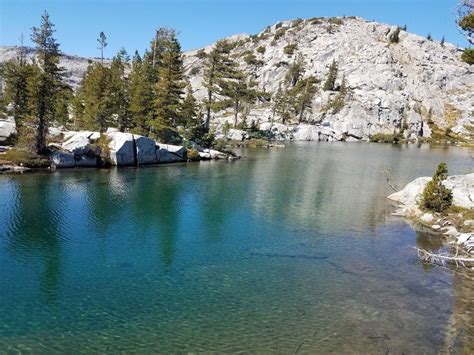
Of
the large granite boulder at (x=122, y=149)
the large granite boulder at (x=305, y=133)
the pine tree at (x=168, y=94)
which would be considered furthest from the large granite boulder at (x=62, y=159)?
the large granite boulder at (x=305, y=133)

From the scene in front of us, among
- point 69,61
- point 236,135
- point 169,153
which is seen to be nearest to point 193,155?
point 169,153

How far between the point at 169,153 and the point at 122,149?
9011 mm

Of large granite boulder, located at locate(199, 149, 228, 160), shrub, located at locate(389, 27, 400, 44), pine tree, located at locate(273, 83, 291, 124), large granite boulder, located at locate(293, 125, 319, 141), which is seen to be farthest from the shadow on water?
shrub, located at locate(389, 27, 400, 44)

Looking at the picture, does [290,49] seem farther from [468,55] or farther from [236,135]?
[468,55]

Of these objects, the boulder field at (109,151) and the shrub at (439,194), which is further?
the boulder field at (109,151)

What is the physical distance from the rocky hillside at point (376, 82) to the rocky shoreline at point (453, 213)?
304 ft

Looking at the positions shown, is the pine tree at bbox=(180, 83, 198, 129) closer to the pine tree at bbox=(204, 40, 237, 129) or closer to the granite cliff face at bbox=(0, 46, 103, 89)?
the pine tree at bbox=(204, 40, 237, 129)

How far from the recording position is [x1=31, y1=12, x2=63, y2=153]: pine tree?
4962cm

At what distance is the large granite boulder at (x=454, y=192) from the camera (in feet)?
119

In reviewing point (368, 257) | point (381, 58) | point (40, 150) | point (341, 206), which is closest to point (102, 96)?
point (40, 150)

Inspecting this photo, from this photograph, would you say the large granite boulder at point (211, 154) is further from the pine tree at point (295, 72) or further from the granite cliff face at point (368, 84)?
the pine tree at point (295, 72)

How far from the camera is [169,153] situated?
207 ft

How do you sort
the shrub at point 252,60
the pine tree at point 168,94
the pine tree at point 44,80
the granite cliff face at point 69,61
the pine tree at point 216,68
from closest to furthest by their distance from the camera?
the pine tree at point 44,80 < the pine tree at point 168,94 < the pine tree at point 216,68 < the granite cliff face at point 69,61 < the shrub at point 252,60

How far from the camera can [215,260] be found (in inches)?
971
